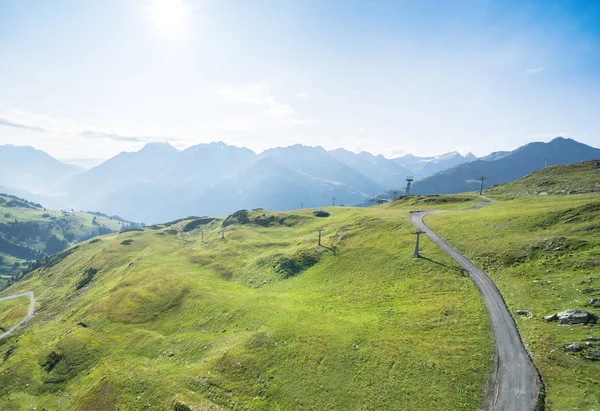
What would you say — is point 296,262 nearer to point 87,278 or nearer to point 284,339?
point 284,339

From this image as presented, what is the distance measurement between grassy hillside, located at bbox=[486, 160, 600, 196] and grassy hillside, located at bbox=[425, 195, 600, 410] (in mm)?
64786

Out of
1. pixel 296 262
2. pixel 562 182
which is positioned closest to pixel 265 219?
pixel 296 262

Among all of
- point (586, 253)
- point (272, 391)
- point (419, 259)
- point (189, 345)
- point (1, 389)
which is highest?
point (586, 253)

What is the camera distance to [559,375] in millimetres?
30781

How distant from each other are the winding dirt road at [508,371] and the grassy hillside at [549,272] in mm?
1083

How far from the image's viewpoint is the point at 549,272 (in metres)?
48.8

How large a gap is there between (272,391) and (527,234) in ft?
204

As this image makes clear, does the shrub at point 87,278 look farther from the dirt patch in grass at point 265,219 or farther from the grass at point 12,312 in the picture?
the dirt patch in grass at point 265,219

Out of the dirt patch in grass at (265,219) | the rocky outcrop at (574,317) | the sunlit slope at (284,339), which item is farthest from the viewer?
the dirt patch in grass at (265,219)

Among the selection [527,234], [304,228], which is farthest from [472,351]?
[304,228]

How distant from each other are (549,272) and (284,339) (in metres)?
45.6

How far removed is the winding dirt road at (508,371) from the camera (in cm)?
2942

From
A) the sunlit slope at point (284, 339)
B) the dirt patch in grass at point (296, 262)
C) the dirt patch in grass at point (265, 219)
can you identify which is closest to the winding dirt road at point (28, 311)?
the sunlit slope at point (284, 339)

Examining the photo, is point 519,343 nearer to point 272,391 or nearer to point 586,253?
point 586,253
